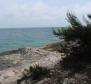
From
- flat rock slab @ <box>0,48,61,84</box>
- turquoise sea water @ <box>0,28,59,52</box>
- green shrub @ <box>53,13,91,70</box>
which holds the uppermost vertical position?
green shrub @ <box>53,13,91,70</box>

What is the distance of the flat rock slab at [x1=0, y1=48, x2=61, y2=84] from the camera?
12.1 metres

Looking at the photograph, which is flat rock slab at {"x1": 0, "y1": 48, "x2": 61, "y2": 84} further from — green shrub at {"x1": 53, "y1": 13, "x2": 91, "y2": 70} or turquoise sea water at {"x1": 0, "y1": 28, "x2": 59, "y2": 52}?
turquoise sea water at {"x1": 0, "y1": 28, "x2": 59, "y2": 52}

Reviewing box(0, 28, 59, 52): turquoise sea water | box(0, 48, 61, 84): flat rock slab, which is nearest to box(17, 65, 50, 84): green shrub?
box(0, 48, 61, 84): flat rock slab

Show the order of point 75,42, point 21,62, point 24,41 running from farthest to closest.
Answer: point 24,41 < point 21,62 < point 75,42

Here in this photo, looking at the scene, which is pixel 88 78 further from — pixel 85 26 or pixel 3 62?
pixel 3 62

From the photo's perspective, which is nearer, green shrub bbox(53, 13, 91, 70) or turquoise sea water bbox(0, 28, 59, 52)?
green shrub bbox(53, 13, 91, 70)

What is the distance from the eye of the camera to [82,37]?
10984mm

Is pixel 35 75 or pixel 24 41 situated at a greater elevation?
pixel 35 75

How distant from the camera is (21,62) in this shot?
1586cm

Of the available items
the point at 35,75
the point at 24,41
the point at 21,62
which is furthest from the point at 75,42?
the point at 24,41

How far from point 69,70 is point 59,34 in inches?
58.5

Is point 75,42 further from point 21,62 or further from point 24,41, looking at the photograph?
point 24,41

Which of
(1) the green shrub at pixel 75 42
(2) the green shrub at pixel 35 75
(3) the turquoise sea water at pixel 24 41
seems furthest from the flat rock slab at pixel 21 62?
(3) the turquoise sea water at pixel 24 41

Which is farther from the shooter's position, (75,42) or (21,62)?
(21,62)
